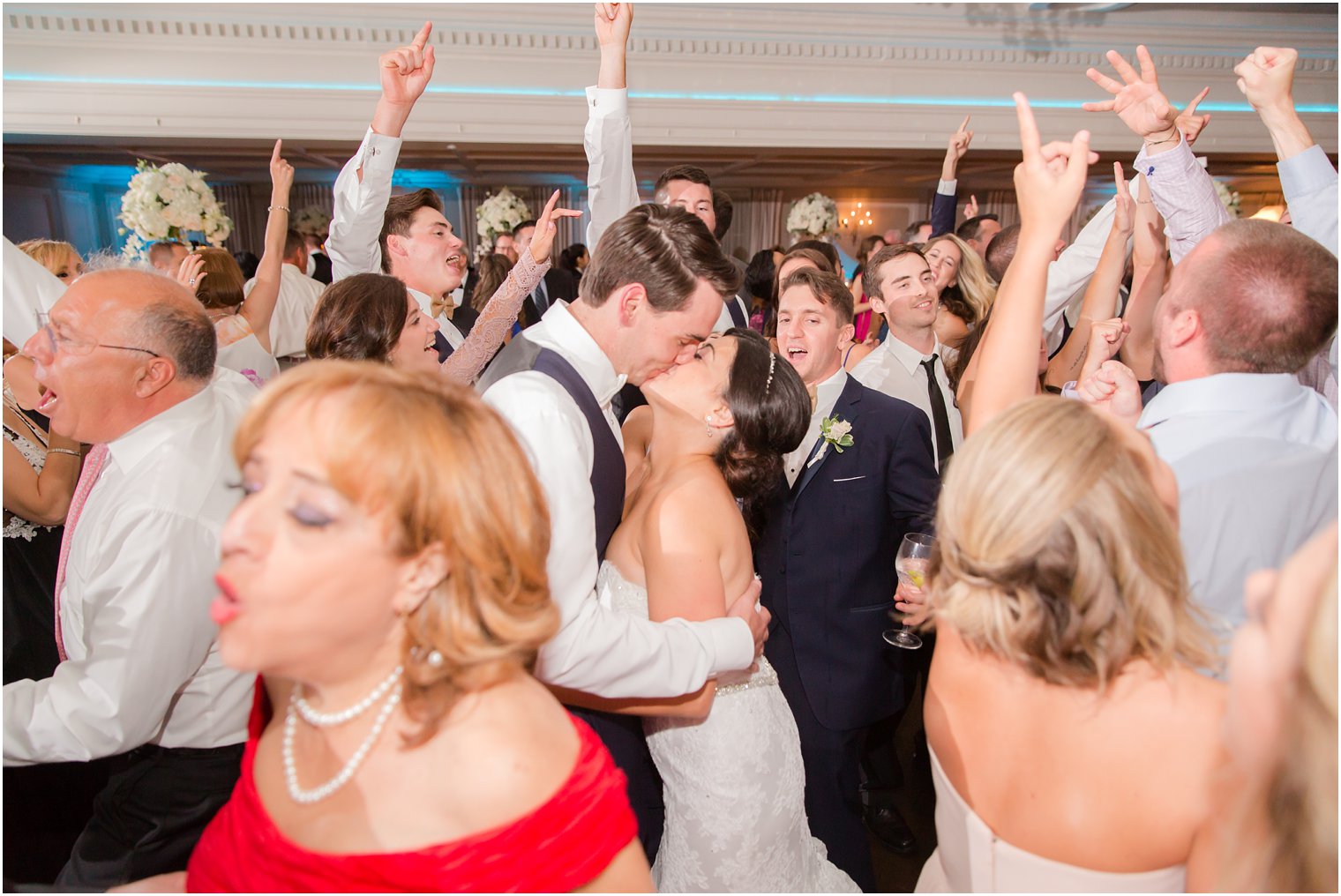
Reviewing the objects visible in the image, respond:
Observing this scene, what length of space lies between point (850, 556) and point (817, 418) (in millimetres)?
518

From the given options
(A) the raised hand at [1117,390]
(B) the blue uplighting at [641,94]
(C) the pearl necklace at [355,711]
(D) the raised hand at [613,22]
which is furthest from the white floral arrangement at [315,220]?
(C) the pearl necklace at [355,711]

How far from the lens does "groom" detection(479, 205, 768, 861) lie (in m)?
1.37

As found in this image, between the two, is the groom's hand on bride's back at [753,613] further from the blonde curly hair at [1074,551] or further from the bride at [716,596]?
the blonde curly hair at [1074,551]

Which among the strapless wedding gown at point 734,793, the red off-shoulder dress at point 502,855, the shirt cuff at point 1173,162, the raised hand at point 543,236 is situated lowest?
the strapless wedding gown at point 734,793

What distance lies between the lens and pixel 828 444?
2.21 m

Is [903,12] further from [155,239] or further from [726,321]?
[155,239]

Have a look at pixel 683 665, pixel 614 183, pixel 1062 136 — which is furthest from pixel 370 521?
pixel 1062 136

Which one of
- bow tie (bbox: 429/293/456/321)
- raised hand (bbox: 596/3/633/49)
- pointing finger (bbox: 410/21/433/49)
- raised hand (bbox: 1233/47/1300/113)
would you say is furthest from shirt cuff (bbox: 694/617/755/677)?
bow tie (bbox: 429/293/456/321)

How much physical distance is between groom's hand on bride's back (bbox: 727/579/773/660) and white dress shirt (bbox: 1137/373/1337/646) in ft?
2.55

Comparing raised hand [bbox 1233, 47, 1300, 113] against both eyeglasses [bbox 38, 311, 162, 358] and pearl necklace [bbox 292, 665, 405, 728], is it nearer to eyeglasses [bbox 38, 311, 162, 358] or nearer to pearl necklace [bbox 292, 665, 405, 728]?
pearl necklace [bbox 292, 665, 405, 728]

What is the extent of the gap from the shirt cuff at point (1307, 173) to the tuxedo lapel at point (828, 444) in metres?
1.03

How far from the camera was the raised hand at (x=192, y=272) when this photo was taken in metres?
3.03

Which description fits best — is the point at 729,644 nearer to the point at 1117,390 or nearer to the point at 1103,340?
the point at 1117,390

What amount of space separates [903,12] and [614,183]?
4118mm
